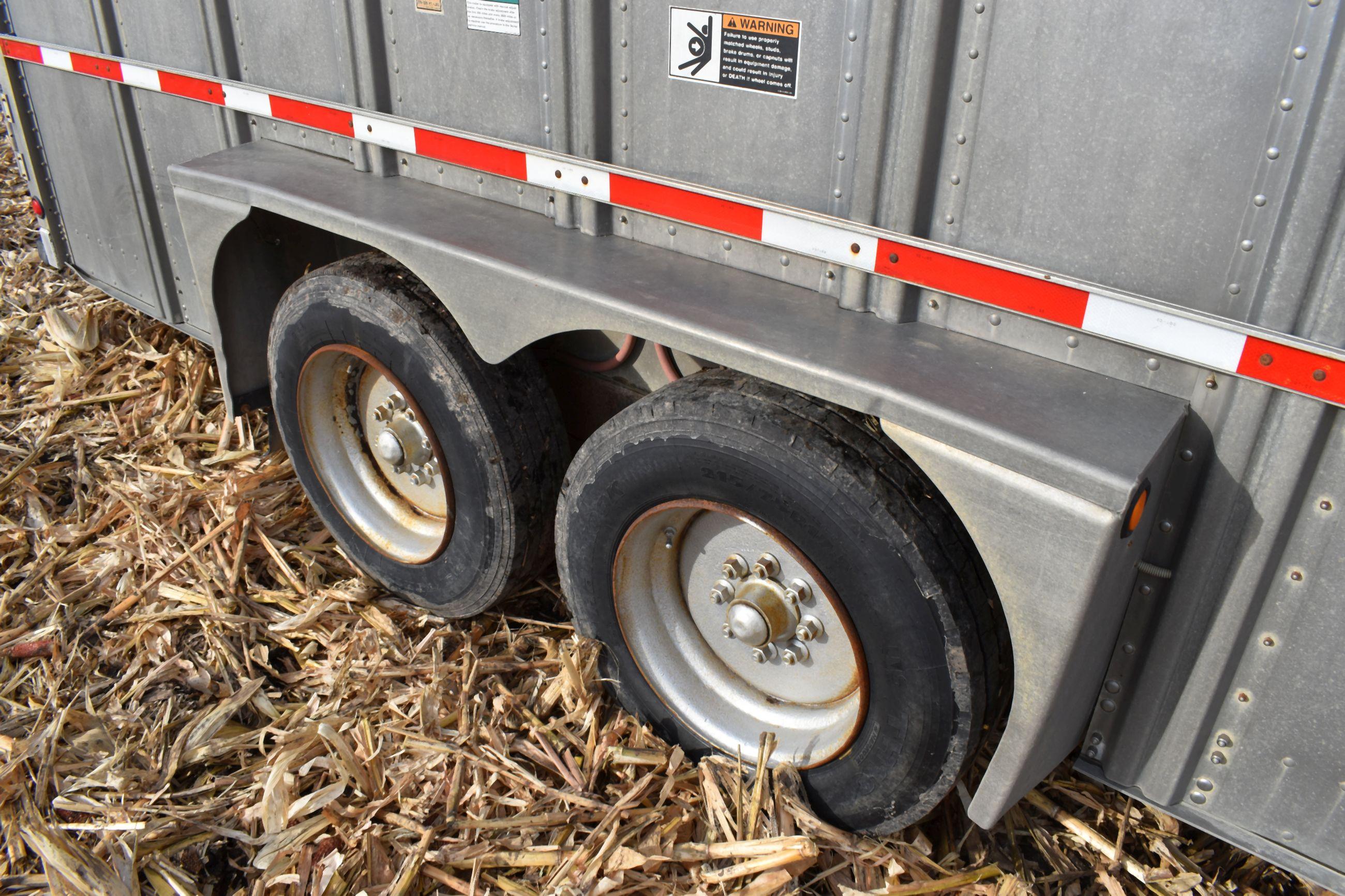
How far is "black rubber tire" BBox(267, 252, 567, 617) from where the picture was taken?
2992 millimetres

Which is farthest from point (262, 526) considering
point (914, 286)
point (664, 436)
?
point (914, 286)

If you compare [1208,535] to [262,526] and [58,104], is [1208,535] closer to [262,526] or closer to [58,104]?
[262,526]

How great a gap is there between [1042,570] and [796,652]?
2.66ft

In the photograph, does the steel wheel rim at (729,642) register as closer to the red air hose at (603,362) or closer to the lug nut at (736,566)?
the lug nut at (736,566)

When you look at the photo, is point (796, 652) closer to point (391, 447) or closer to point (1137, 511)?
point (1137, 511)

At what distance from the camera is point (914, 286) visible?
7.31ft

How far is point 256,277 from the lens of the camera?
12.3ft

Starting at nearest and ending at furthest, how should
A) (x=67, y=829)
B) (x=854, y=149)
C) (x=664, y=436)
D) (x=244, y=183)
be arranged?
(x=854, y=149), (x=664, y=436), (x=67, y=829), (x=244, y=183)

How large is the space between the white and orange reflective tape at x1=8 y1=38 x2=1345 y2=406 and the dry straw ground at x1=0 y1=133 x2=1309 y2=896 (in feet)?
4.22

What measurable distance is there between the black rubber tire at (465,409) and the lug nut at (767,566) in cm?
82

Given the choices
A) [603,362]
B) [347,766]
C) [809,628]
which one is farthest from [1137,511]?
[347,766]

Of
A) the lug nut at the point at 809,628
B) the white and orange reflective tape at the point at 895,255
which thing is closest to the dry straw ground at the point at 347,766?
the lug nut at the point at 809,628

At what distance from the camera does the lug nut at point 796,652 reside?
2.59m

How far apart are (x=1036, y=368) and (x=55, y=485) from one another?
160 inches
